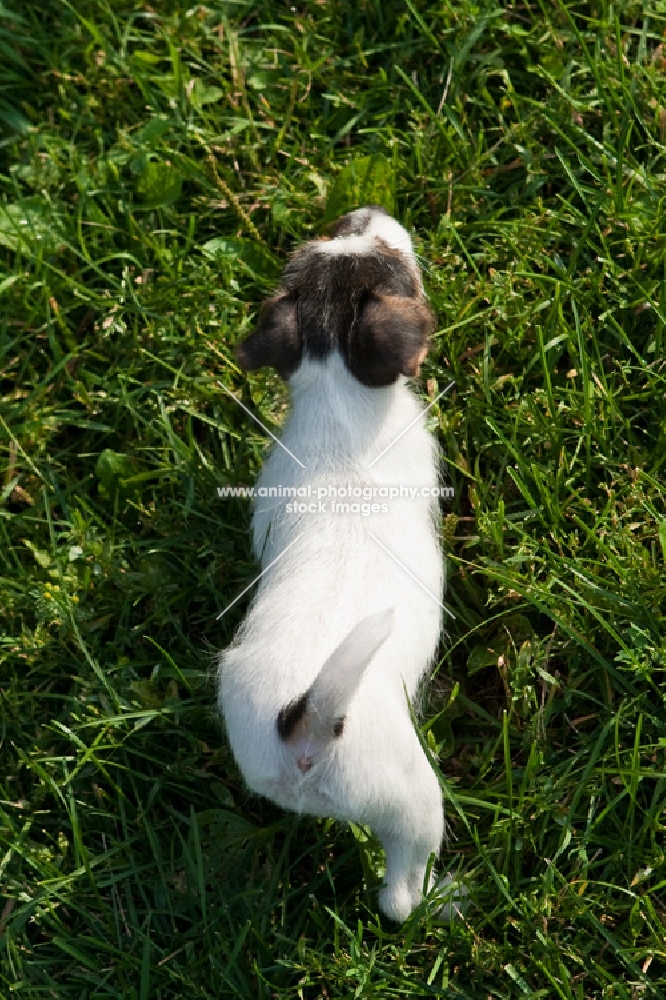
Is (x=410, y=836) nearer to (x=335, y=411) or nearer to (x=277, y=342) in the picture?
(x=335, y=411)

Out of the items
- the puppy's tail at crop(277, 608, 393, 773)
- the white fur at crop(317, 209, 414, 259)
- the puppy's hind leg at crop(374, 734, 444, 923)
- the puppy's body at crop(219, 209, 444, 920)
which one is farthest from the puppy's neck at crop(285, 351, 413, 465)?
the puppy's hind leg at crop(374, 734, 444, 923)

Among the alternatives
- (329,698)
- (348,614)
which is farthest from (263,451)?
(329,698)

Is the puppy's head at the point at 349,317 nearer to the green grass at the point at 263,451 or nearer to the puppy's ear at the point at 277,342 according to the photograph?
the puppy's ear at the point at 277,342

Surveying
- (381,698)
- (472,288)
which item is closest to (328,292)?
(472,288)

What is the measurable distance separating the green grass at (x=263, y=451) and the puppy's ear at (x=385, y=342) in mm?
724

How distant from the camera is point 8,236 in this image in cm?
450

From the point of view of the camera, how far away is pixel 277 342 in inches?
133

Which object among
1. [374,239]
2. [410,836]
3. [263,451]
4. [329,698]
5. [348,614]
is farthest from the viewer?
[263,451]

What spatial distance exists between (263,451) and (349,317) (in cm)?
100

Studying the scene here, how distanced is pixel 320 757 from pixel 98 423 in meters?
2.09

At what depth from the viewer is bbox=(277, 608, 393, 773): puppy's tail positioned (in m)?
2.81

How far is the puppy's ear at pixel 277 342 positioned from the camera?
3.37 m

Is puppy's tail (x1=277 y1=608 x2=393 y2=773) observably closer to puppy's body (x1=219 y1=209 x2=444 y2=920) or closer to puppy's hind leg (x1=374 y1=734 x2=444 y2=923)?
puppy's body (x1=219 y1=209 x2=444 y2=920)

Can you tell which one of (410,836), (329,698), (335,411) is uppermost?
(335,411)
